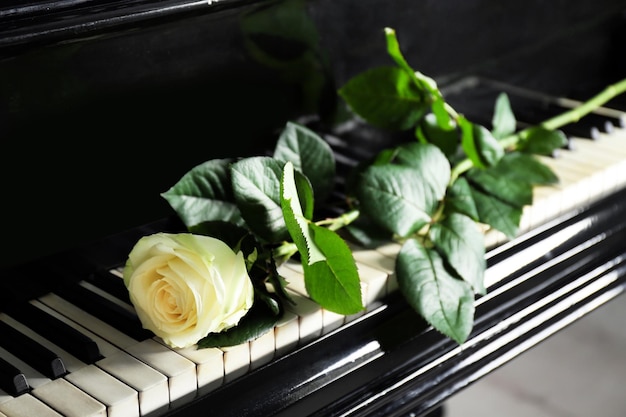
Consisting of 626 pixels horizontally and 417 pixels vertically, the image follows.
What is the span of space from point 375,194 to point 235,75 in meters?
0.23

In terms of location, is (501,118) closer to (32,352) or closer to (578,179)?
(578,179)

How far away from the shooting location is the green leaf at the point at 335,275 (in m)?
0.89

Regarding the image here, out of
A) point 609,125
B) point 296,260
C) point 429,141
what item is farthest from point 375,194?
point 609,125

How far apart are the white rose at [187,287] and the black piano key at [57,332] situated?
58mm

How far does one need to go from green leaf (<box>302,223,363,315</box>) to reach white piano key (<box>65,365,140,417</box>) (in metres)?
0.22

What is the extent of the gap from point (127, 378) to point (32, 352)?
107mm

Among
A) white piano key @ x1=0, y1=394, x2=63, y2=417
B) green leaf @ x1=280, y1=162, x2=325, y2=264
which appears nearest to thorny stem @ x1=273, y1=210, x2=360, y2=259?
green leaf @ x1=280, y1=162, x2=325, y2=264

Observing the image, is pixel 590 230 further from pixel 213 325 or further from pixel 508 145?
pixel 213 325

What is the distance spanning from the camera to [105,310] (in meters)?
0.93

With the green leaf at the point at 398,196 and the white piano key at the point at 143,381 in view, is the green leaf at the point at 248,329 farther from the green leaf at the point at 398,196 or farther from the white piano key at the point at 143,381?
the green leaf at the point at 398,196

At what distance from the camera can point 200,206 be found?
3.12 feet

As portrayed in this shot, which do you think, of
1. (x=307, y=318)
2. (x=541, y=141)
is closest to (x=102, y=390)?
(x=307, y=318)

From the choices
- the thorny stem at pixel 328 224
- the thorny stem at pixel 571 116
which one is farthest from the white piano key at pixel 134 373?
the thorny stem at pixel 571 116

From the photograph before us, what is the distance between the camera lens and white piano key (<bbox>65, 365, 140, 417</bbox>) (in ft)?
2.56
